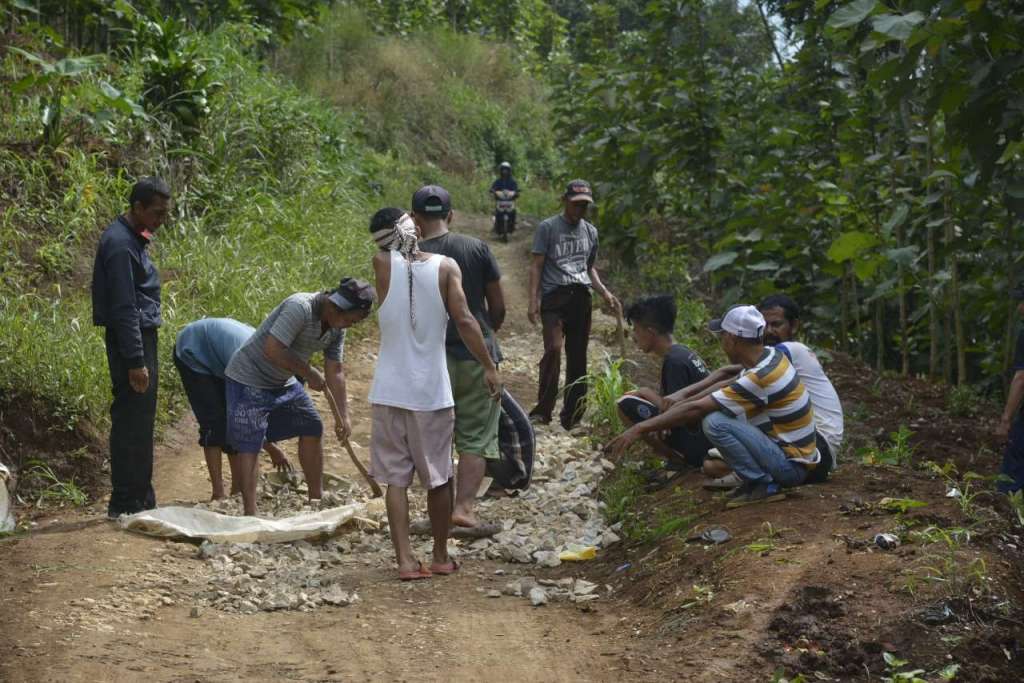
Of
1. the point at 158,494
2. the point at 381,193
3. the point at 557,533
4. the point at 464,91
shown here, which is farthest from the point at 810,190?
the point at 464,91

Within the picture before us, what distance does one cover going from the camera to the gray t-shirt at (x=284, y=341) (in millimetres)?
6578

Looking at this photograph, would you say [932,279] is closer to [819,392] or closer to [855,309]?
[855,309]

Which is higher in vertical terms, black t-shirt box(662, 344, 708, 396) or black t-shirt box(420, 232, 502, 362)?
black t-shirt box(420, 232, 502, 362)

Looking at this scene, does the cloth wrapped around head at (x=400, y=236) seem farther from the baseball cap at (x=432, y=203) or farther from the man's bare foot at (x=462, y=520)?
the man's bare foot at (x=462, y=520)

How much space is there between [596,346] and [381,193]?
845 cm

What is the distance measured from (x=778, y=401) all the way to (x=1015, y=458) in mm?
1894

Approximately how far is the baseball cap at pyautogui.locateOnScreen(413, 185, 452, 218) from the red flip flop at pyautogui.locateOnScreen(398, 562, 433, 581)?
182 cm

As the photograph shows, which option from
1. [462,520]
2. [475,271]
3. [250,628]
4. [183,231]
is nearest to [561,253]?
[475,271]

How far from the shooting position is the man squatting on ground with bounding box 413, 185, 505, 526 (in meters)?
6.62

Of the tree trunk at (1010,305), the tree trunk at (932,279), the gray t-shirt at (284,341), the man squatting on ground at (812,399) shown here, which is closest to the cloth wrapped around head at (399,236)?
the gray t-shirt at (284,341)

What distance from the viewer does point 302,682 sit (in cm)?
461

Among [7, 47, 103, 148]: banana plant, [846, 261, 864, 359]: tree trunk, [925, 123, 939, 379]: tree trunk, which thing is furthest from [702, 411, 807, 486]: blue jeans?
[7, 47, 103, 148]: banana plant

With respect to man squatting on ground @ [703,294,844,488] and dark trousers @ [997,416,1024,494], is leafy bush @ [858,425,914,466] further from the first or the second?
dark trousers @ [997,416,1024,494]

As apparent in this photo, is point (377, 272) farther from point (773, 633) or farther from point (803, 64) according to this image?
point (803, 64)
